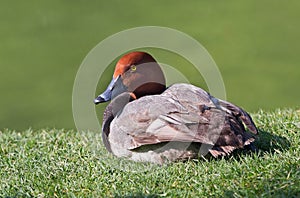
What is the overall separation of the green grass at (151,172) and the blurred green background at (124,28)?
18.0ft

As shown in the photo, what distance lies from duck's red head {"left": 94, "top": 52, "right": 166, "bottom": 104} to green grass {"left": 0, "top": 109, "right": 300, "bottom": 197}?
570 mm

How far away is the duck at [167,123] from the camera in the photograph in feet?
16.6

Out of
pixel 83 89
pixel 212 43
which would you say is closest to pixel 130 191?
pixel 83 89

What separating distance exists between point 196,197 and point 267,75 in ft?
30.1

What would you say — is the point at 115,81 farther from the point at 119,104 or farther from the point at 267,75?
the point at 267,75

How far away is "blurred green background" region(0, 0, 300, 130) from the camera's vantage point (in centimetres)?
1264

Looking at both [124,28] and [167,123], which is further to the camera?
[124,28]

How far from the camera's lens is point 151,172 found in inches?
199

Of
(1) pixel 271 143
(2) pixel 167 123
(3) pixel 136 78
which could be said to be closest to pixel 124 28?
(3) pixel 136 78

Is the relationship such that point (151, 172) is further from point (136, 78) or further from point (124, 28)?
point (124, 28)

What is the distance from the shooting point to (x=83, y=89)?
21.4 feet

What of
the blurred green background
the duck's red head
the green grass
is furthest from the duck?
the blurred green background

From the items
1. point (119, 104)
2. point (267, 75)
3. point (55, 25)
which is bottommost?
point (267, 75)

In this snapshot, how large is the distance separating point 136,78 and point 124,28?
9937mm
